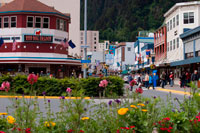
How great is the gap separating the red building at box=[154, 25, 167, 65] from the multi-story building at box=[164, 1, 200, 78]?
3.57 metres

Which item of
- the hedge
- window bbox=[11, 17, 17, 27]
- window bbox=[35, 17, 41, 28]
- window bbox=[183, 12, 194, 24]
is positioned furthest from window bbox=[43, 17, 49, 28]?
the hedge

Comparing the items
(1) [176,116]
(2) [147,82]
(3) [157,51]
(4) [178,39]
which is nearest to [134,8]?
(3) [157,51]

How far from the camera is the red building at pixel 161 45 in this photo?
175ft

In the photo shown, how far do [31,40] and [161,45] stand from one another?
78.5 ft

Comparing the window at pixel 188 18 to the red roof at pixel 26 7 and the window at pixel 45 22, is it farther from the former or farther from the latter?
the window at pixel 45 22

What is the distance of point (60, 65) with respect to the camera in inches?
1889

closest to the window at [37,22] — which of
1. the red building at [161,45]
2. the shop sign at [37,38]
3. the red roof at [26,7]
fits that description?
the red roof at [26,7]

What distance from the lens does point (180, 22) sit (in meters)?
45.5

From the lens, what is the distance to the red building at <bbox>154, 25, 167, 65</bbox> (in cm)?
5347

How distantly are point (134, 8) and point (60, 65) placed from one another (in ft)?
493

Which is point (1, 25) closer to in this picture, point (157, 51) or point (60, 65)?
point (60, 65)

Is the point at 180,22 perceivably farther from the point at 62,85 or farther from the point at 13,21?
the point at 62,85

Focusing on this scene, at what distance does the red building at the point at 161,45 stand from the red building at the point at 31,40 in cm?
1636

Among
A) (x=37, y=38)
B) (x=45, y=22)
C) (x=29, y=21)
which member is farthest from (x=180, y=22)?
(x=29, y=21)
